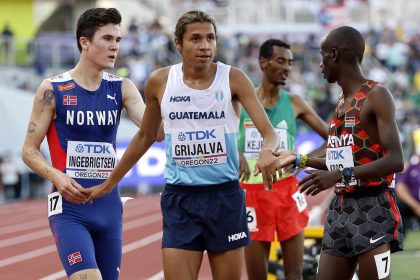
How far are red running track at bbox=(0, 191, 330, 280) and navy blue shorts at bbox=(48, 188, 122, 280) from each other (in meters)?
4.75

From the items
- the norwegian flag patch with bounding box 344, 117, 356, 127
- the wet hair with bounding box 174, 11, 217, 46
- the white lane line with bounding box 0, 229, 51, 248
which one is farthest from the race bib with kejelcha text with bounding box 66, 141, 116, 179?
the white lane line with bounding box 0, 229, 51, 248

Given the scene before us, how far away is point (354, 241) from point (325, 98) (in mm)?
22664

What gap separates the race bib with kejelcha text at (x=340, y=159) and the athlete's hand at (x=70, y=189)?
1512 mm

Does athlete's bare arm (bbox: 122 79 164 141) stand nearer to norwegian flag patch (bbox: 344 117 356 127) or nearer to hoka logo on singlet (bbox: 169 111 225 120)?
hoka logo on singlet (bbox: 169 111 225 120)

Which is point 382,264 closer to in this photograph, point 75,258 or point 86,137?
point 75,258

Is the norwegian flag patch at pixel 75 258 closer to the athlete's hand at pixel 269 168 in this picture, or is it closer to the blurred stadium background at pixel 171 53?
the athlete's hand at pixel 269 168

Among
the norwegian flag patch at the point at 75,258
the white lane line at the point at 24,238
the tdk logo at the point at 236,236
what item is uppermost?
the tdk logo at the point at 236,236

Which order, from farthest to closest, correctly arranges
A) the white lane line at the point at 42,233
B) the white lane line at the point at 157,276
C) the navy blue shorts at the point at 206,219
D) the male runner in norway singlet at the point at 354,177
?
the white lane line at the point at 42,233 → the white lane line at the point at 157,276 → the navy blue shorts at the point at 206,219 → the male runner in norway singlet at the point at 354,177

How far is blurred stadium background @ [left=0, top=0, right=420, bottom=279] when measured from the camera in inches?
1011

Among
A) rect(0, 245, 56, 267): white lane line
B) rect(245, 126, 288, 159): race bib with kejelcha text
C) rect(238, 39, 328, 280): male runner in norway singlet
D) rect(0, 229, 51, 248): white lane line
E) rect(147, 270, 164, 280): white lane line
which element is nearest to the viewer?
rect(238, 39, 328, 280): male runner in norway singlet

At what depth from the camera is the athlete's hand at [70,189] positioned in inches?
256

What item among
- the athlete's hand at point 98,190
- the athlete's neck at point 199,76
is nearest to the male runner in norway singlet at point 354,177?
the athlete's neck at point 199,76

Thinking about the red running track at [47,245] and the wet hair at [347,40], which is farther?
the red running track at [47,245]

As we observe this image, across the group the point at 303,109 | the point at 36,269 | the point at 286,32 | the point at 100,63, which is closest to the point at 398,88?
the point at 286,32
